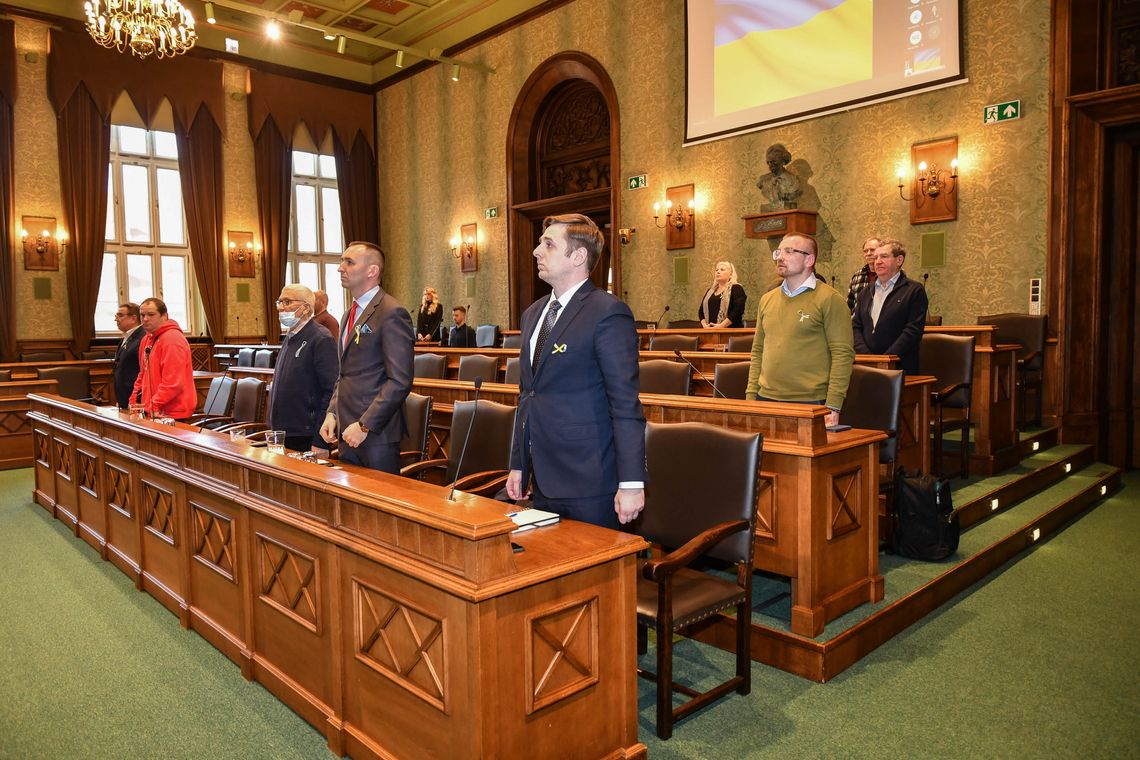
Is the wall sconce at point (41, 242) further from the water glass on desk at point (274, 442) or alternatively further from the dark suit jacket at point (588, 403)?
the dark suit jacket at point (588, 403)

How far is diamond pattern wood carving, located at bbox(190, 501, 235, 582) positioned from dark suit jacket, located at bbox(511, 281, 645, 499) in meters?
1.28

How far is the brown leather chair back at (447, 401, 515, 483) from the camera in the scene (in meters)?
3.15

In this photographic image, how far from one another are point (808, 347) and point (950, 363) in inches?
79.1

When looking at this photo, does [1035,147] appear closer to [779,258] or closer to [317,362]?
[779,258]

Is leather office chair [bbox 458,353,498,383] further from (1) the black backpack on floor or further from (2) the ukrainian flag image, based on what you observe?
(2) the ukrainian flag image

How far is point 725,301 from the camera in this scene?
7070 millimetres

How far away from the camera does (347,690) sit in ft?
7.11

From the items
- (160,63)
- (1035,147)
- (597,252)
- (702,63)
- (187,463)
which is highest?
(160,63)

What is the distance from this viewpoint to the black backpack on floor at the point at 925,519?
11.2ft

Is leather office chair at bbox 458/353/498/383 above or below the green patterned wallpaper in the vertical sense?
below

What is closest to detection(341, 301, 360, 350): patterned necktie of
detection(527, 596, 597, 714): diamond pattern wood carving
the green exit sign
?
detection(527, 596, 597, 714): diamond pattern wood carving

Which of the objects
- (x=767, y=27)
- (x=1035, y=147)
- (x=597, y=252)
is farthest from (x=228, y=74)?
(x=597, y=252)

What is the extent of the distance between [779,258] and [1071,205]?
407 centimetres

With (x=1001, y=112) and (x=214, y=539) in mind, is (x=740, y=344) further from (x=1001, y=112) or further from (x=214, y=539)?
(x=214, y=539)
